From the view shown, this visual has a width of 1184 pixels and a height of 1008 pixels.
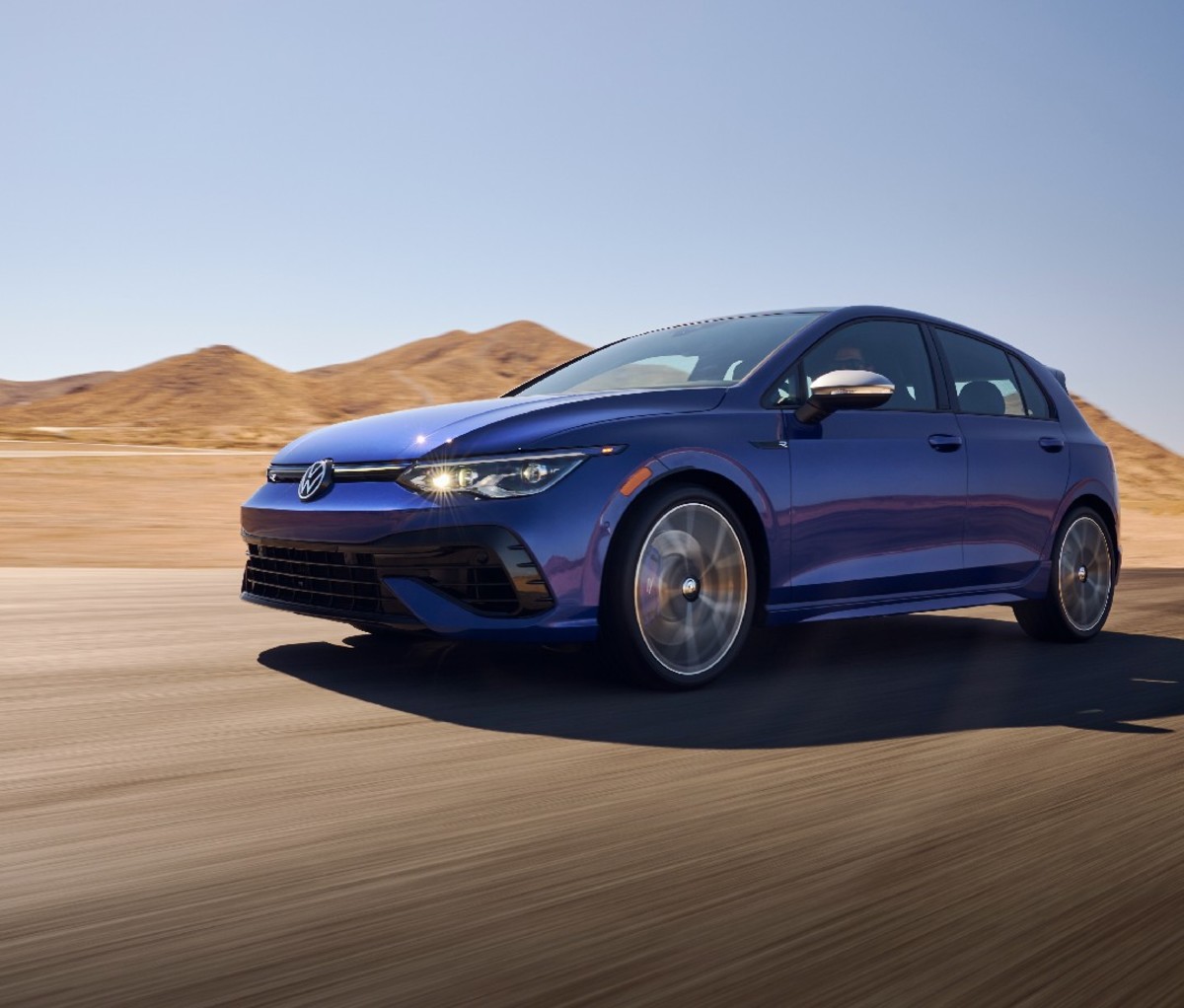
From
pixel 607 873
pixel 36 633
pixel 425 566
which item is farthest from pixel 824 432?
pixel 36 633

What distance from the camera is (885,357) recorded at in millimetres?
6559

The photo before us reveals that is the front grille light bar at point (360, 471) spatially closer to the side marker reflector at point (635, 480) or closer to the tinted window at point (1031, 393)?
the side marker reflector at point (635, 480)

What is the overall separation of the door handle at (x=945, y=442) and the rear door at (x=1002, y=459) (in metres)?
0.09

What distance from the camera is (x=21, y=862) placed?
2.95m

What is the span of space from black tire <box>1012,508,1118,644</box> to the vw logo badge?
149 inches

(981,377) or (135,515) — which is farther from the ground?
(981,377)

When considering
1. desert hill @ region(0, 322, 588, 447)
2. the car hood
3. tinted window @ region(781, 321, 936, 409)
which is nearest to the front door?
tinted window @ region(781, 321, 936, 409)

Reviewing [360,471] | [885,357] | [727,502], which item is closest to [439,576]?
[360,471]

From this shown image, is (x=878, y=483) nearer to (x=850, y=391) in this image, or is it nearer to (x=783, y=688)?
(x=850, y=391)

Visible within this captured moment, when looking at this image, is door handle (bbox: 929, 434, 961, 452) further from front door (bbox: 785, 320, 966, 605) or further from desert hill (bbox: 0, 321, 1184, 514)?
desert hill (bbox: 0, 321, 1184, 514)

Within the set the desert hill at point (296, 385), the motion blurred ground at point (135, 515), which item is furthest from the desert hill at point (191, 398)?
the motion blurred ground at point (135, 515)

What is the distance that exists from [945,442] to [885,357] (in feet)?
1.60

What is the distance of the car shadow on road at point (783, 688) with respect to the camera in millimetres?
4645

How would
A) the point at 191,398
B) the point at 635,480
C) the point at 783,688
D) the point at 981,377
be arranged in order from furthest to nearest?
the point at 191,398 → the point at 981,377 → the point at 783,688 → the point at 635,480
